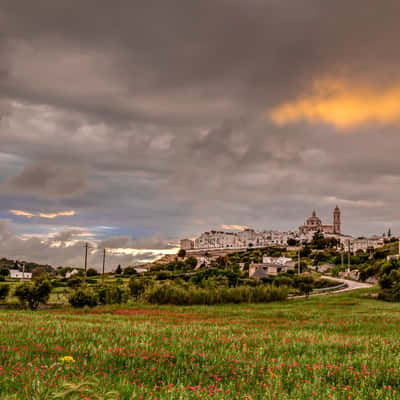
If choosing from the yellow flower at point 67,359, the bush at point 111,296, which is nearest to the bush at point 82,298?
the bush at point 111,296

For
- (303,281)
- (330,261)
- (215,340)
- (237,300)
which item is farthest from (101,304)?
(330,261)

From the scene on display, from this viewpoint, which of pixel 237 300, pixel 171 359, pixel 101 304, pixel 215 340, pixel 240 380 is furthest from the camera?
pixel 237 300

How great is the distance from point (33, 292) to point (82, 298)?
468 centimetres

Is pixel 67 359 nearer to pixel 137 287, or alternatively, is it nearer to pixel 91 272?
pixel 137 287

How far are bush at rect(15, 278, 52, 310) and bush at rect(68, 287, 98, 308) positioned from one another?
9.25 feet

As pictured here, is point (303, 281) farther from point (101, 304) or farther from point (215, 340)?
point (215, 340)

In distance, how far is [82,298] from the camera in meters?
35.9

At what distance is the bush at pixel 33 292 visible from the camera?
3712cm

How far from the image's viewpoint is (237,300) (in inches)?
1661

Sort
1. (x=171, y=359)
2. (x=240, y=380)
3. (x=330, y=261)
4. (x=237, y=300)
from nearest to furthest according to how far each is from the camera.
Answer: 1. (x=240, y=380)
2. (x=171, y=359)
3. (x=237, y=300)
4. (x=330, y=261)

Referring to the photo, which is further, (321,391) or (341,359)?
(341,359)

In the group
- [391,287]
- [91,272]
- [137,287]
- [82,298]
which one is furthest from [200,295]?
[91,272]

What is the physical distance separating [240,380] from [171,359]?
1732mm

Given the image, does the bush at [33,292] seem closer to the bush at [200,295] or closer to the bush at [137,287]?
the bush at [137,287]
